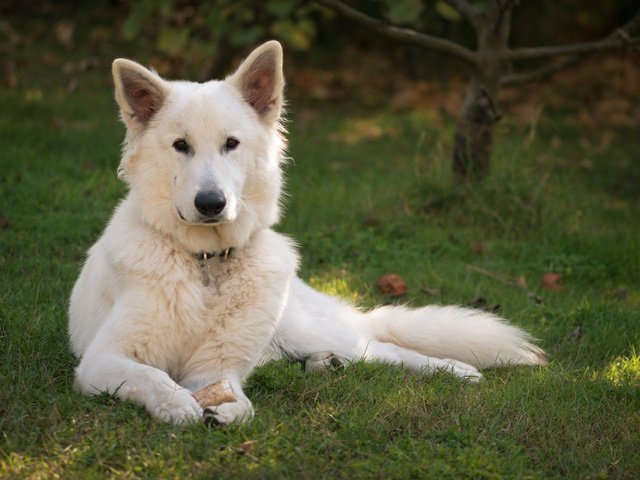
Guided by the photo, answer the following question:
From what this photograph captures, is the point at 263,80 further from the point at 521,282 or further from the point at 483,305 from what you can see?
the point at 521,282

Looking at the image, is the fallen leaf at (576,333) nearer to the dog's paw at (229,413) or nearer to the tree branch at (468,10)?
the dog's paw at (229,413)

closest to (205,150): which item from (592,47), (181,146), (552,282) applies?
(181,146)

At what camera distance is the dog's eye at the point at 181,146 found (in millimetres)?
4031

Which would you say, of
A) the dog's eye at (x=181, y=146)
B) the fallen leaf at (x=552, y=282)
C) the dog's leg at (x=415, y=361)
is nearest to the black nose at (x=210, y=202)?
the dog's eye at (x=181, y=146)

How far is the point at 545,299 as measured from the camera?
5.98m

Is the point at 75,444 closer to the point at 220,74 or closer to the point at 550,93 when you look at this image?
the point at 220,74

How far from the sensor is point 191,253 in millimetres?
4195

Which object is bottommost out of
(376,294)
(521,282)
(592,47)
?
(376,294)

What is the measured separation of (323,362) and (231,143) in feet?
4.30

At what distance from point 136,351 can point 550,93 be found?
367 inches

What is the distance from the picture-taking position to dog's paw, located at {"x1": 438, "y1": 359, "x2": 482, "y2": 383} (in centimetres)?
451

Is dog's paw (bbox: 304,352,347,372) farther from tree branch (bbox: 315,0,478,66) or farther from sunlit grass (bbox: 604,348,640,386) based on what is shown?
tree branch (bbox: 315,0,478,66)

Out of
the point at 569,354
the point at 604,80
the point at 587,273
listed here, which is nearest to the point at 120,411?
the point at 569,354

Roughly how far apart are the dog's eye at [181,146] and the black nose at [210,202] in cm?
32
